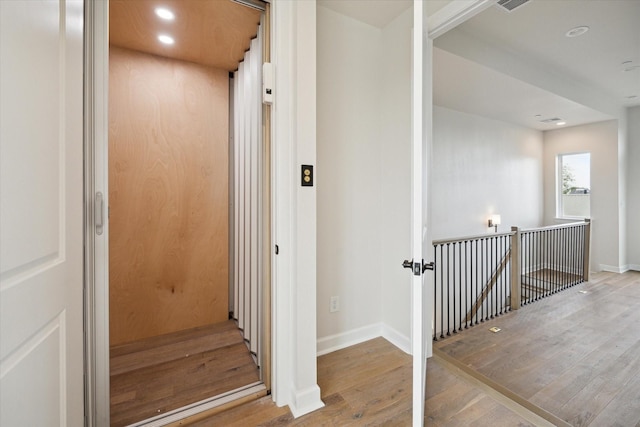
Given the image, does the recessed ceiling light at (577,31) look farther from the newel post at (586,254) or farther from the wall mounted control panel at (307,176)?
the newel post at (586,254)

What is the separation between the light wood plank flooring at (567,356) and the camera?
1.62m

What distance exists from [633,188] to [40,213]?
748cm

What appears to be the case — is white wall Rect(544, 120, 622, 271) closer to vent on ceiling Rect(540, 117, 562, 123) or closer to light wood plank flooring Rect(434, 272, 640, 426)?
vent on ceiling Rect(540, 117, 562, 123)

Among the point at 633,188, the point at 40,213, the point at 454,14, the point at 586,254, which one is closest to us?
the point at 40,213

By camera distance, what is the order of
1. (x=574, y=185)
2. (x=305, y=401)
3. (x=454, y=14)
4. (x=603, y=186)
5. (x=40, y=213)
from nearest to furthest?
(x=40, y=213) < (x=305, y=401) < (x=454, y=14) < (x=603, y=186) < (x=574, y=185)

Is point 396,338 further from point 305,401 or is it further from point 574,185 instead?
point 574,185

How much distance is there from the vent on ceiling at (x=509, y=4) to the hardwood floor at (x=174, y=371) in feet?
11.0

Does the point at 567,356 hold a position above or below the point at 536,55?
below

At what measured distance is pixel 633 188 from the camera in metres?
4.69

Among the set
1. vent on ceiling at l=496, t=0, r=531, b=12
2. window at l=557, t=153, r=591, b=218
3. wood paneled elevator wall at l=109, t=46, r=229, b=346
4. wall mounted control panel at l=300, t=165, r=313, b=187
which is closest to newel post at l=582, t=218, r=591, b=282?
window at l=557, t=153, r=591, b=218

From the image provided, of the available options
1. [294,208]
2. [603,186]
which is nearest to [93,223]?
[294,208]

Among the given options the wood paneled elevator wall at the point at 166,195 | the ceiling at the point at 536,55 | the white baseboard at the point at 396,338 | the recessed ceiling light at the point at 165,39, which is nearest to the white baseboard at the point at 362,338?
the white baseboard at the point at 396,338

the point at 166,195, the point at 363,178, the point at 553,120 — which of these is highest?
the point at 553,120

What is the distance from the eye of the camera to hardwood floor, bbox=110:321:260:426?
5.00 feet
